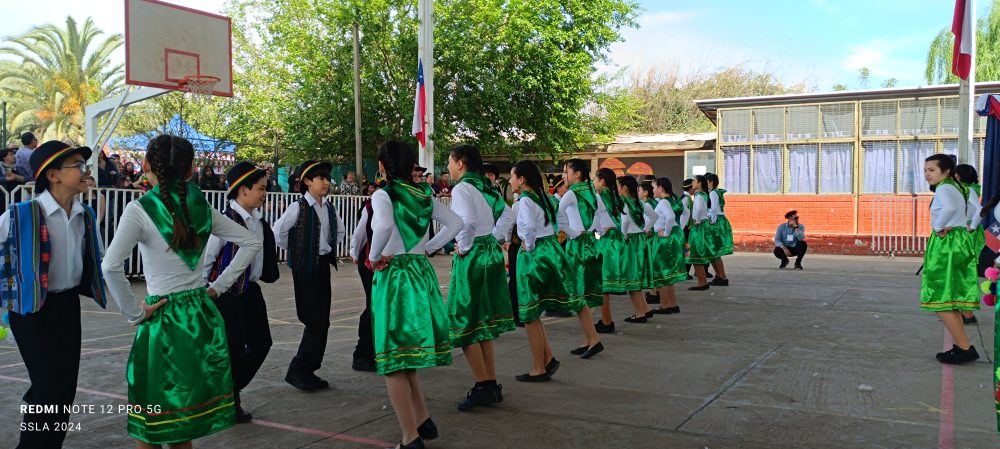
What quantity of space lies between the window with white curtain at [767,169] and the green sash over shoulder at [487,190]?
1744cm

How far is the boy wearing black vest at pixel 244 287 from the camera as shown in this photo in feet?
15.0

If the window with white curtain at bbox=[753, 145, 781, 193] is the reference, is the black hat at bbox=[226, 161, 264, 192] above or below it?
below

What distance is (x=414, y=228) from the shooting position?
4.25 m

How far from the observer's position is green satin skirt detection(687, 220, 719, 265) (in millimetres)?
11422

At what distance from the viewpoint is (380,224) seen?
412 centimetres

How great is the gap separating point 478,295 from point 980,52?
80.3 feet

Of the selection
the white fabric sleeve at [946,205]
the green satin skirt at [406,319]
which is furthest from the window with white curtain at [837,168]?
the green satin skirt at [406,319]

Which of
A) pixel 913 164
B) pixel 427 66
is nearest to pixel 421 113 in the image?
pixel 427 66

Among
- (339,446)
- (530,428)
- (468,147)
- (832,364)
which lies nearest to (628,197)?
(832,364)

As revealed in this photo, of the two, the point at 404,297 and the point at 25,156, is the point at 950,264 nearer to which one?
the point at 404,297

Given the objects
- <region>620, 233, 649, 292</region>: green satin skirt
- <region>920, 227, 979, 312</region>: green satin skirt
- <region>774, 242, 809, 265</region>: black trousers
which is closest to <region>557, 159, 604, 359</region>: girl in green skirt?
<region>620, 233, 649, 292</region>: green satin skirt

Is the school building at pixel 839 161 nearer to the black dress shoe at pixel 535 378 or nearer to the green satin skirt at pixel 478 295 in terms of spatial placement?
the black dress shoe at pixel 535 378

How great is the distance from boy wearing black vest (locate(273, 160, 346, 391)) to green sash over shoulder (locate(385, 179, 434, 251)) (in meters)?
1.40

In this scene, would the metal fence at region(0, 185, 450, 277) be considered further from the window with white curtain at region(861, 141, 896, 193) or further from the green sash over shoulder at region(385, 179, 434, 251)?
the window with white curtain at region(861, 141, 896, 193)
